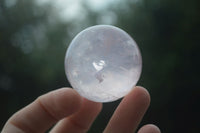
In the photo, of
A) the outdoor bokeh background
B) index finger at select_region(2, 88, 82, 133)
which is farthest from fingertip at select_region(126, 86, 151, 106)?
the outdoor bokeh background

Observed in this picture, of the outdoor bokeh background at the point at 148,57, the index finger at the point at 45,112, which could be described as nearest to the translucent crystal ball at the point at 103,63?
the index finger at the point at 45,112

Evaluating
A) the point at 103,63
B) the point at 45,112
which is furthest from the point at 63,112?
the point at 103,63

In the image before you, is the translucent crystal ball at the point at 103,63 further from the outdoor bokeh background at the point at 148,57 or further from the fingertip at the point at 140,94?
the outdoor bokeh background at the point at 148,57

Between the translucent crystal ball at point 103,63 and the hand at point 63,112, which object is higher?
the translucent crystal ball at point 103,63

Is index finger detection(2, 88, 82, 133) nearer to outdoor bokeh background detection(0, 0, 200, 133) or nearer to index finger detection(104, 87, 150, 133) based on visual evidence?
index finger detection(104, 87, 150, 133)

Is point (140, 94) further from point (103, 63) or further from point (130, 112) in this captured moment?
point (103, 63)

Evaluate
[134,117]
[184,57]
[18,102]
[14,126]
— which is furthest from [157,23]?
[14,126]
